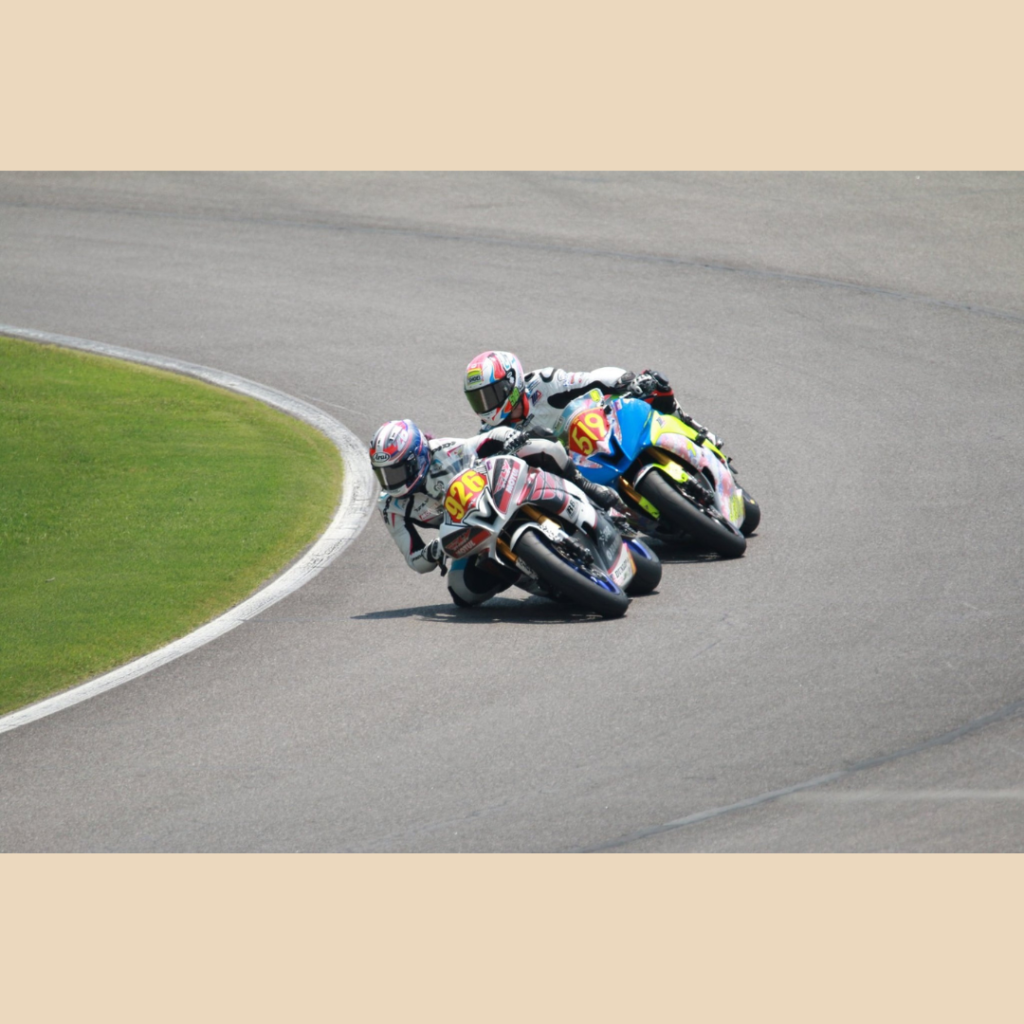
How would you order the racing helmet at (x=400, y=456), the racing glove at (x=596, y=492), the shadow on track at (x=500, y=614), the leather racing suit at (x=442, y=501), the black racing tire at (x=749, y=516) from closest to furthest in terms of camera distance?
1. the shadow on track at (x=500, y=614)
2. the racing helmet at (x=400, y=456)
3. the leather racing suit at (x=442, y=501)
4. the racing glove at (x=596, y=492)
5. the black racing tire at (x=749, y=516)

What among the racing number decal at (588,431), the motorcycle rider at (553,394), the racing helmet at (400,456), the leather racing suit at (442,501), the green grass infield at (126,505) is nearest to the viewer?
the racing helmet at (400,456)

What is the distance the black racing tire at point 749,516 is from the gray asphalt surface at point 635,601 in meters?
0.14

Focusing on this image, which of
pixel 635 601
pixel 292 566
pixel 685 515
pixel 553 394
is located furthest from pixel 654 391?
pixel 292 566

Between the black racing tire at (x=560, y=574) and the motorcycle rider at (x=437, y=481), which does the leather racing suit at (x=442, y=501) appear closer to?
the motorcycle rider at (x=437, y=481)

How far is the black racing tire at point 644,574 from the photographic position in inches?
454

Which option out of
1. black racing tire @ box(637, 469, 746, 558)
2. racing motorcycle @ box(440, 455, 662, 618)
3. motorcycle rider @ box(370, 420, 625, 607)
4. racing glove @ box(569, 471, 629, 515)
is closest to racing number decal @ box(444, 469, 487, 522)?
racing motorcycle @ box(440, 455, 662, 618)

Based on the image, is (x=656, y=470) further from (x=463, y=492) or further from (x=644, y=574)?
(x=463, y=492)

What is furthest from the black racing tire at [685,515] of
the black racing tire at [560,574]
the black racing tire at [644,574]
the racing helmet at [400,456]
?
the racing helmet at [400,456]

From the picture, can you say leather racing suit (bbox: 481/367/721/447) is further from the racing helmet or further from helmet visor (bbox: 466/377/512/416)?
the racing helmet

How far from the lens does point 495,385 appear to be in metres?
12.5

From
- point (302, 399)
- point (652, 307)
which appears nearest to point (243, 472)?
point (302, 399)

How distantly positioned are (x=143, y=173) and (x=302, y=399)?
10.7m

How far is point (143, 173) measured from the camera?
88.8 feet

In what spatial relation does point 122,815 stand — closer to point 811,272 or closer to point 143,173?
point 811,272
